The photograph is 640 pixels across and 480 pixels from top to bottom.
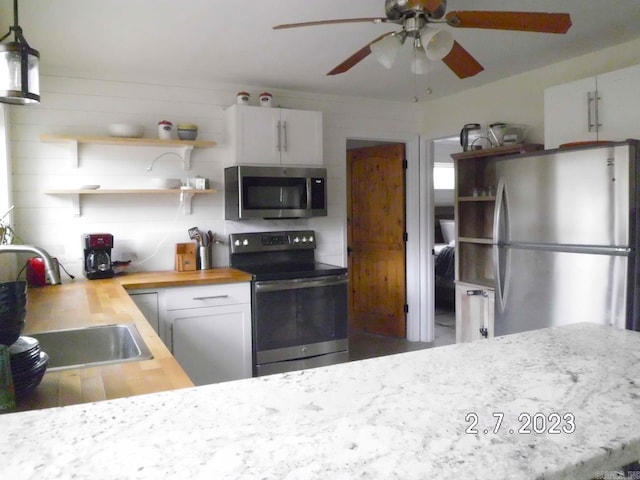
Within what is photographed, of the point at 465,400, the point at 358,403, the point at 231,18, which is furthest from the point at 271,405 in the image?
the point at 231,18

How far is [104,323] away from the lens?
1.98 metres

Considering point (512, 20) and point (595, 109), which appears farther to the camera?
point (595, 109)

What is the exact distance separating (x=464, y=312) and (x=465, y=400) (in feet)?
10.1

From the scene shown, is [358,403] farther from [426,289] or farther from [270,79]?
[426,289]

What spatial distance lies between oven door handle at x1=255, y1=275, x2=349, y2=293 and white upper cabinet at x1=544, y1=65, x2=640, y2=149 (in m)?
1.67

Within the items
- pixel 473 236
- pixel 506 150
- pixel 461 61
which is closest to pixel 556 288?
pixel 506 150

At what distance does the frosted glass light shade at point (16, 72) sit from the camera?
1.48m

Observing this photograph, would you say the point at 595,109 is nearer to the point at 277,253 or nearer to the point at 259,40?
the point at 259,40

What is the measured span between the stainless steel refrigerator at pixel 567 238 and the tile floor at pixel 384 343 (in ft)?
4.72

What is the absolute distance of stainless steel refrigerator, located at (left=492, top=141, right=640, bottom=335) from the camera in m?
2.49

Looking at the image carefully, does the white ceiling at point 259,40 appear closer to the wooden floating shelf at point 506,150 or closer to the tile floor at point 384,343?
the wooden floating shelf at point 506,150

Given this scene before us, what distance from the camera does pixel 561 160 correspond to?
2.77 metres

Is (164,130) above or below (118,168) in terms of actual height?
above

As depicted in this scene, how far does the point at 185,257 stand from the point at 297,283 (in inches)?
34.9
